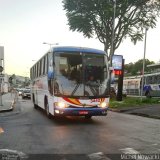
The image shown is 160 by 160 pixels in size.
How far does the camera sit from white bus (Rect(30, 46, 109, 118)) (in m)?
16.7

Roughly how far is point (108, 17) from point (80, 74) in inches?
929

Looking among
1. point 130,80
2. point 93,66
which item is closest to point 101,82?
point 93,66

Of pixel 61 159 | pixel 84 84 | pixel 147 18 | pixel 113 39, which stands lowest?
pixel 61 159

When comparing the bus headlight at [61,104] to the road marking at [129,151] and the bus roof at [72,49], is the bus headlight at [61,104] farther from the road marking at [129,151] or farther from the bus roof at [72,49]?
the road marking at [129,151]

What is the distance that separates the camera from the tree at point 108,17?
131 ft

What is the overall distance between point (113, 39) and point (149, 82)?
1256cm

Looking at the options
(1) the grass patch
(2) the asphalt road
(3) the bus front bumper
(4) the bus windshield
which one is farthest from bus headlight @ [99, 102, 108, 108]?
(1) the grass patch

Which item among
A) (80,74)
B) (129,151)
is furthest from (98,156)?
(80,74)

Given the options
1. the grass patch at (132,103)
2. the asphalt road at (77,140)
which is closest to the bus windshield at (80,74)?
the asphalt road at (77,140)

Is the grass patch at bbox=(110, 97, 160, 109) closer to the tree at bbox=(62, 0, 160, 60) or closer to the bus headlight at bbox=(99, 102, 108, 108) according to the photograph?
the tree at bbox=(62, 0, 160, 60)

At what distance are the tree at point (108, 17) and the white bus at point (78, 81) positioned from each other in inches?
891

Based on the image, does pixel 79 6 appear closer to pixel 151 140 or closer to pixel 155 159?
pixel 151 140

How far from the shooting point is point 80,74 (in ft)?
55.5

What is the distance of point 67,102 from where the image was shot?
1664 centimetres
